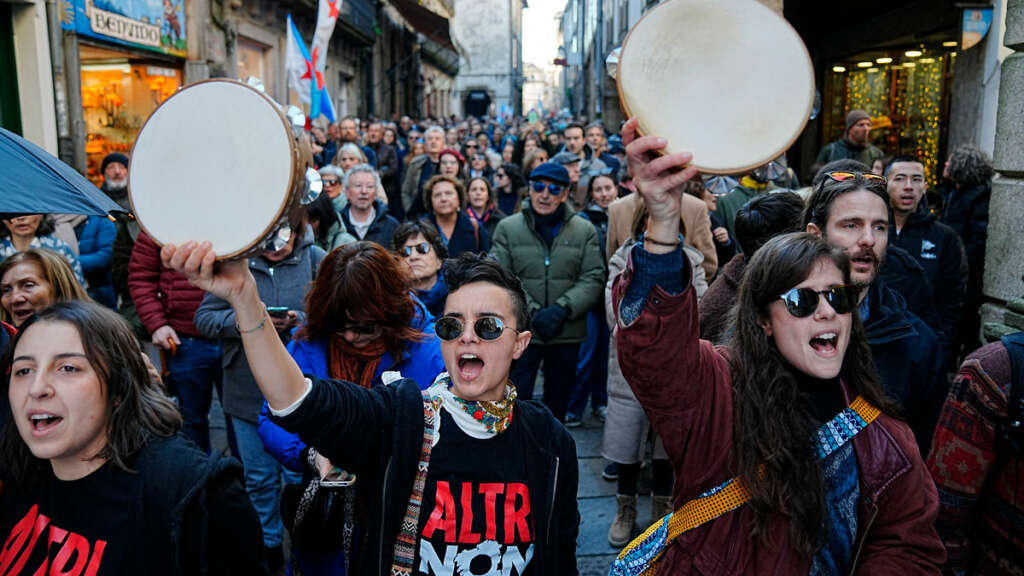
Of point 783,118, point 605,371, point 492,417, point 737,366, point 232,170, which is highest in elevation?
point 783,118

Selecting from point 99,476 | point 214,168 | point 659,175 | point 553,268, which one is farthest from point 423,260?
point 659,175

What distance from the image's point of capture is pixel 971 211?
622cm

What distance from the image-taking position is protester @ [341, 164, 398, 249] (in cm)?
588

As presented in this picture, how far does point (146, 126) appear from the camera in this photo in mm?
1818

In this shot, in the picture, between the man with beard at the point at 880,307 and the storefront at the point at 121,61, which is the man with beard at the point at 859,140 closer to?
the man with beard at the point at 880,307

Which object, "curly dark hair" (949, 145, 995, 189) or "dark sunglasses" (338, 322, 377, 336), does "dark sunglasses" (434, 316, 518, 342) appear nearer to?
"dark sunglasses" (338, 322, 377, 336)

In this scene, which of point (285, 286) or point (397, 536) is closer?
point (397, 536)

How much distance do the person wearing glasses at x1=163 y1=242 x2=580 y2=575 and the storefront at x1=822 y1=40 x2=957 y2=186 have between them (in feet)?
27.5

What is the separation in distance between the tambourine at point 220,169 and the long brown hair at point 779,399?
3.55ft

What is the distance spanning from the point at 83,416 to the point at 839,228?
7.85 feet

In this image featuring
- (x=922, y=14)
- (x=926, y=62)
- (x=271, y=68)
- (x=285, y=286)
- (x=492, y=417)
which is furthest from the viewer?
(x=271, y=68)

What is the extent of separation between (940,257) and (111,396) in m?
3.95

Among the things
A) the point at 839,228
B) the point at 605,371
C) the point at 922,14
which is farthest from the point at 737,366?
the point at 922,14

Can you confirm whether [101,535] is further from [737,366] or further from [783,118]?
[783,118]
